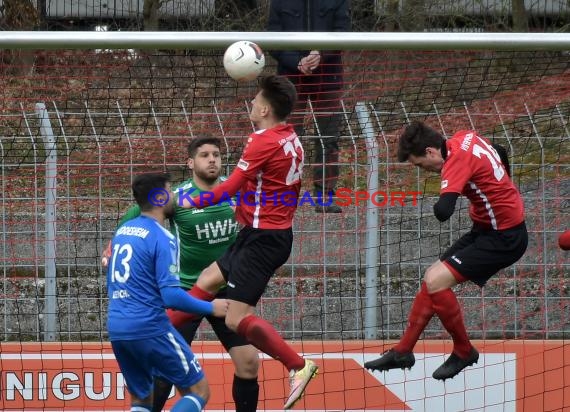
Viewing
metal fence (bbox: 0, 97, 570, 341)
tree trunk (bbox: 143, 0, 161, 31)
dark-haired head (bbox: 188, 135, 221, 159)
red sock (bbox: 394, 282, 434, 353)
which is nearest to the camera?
red sock (bbox: 394, 282, 434, 353)

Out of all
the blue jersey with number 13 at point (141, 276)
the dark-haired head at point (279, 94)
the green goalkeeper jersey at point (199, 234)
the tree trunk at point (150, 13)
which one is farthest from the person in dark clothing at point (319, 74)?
the tree trunk at point (150, 13)

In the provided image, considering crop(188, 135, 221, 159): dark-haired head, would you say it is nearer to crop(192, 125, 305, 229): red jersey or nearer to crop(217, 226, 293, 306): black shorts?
crop(192, 125, 305, 229): red jersey

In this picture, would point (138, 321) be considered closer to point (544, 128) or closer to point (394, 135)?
point (394, 135)

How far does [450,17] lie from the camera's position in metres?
12.8

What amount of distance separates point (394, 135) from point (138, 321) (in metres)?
3.16

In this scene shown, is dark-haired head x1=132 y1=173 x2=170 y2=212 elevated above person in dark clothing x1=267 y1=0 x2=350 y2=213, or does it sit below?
below

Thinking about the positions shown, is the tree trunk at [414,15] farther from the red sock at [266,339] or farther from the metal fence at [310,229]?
the red sock at [266,339]

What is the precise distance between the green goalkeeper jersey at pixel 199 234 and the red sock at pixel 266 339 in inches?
34.3

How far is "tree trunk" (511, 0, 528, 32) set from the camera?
1316 centimetres

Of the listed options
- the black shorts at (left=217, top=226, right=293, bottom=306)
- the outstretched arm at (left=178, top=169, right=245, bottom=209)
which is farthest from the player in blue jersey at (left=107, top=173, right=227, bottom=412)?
the black shorts at (left=217, top=226, right=293, bottom=306)

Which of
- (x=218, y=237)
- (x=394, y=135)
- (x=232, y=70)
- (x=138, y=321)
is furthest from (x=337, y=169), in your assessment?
(x=138, y=321)

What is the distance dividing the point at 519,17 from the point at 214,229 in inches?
241

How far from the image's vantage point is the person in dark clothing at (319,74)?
28.8 ft

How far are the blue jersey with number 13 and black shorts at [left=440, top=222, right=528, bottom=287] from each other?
1868 millimetres
